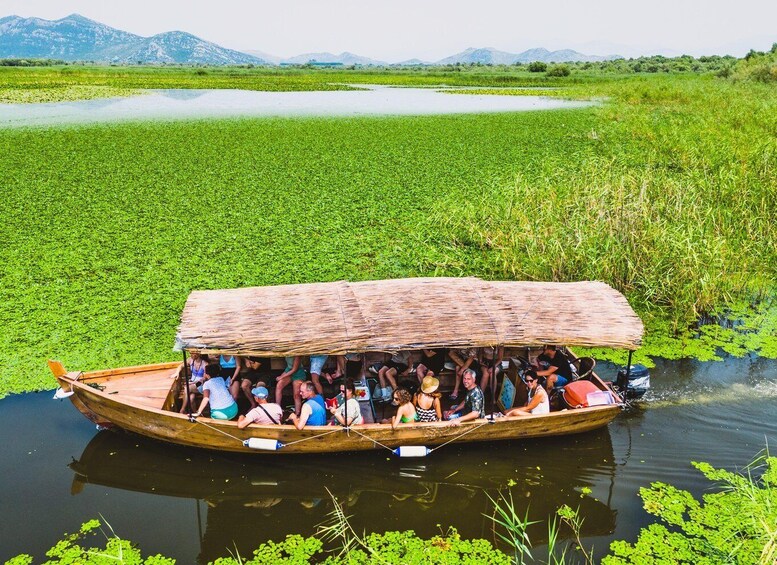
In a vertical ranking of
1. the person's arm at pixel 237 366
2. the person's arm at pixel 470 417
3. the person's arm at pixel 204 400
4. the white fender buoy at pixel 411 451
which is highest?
the person's arm at pixel 237 366

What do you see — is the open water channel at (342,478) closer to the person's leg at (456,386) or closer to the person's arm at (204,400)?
the person's arm at (204,400)

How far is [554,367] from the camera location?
23.4 ft

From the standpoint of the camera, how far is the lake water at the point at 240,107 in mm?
29688

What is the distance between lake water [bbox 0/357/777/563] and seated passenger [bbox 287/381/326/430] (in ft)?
1.65

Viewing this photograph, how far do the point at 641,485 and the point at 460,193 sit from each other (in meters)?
10.1

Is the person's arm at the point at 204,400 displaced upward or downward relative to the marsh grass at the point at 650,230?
downward

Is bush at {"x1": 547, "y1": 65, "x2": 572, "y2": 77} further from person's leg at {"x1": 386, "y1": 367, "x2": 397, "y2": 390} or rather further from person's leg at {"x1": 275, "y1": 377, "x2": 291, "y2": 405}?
person's leg at {"x1": 275, "y1": 377, "x2": 291, "y2": 405}

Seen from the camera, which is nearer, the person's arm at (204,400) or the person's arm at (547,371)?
the person's arm at (204,400)

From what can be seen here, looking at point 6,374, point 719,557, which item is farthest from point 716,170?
point 6,374

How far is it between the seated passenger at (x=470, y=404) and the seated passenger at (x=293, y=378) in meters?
1.74

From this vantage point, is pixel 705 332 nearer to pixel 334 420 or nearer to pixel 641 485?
pixel 641 485

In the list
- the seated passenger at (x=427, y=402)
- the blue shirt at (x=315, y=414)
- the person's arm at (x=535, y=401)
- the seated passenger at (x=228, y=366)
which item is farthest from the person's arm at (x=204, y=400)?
the person's arm at (x=535, y=401)

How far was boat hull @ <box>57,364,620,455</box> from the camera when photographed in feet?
19.5

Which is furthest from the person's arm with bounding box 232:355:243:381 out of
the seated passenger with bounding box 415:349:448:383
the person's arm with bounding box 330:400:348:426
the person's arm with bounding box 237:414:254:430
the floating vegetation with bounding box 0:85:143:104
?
the floating vegetation with bounding box 0:85:143:104
